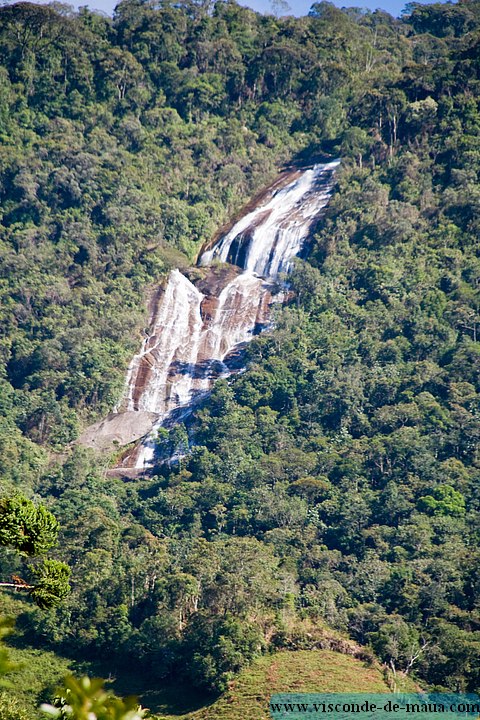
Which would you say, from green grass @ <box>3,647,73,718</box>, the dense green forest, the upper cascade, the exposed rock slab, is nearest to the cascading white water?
the upper cascade

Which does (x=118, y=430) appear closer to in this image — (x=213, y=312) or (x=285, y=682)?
(x=213, y=312)

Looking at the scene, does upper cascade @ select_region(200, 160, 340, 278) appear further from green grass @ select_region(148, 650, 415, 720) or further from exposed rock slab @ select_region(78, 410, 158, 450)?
green grass @ select_region(148, 650, 415, 720)

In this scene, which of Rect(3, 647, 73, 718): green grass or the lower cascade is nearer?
Rect(3, 647, 73, 718): green grass

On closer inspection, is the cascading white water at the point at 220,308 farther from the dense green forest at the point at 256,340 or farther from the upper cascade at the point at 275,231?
the dense green forest at the point at 256,340

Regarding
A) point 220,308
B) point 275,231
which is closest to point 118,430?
point 220,308

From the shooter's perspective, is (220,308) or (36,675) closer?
(36,675)

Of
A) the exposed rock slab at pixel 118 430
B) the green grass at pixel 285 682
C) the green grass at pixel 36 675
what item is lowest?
the green grass at pixel 36 675

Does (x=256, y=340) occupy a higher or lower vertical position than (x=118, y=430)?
higher

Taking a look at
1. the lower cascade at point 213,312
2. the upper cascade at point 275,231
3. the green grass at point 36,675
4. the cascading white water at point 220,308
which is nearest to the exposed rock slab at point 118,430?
the lower cascade at point 213,312
